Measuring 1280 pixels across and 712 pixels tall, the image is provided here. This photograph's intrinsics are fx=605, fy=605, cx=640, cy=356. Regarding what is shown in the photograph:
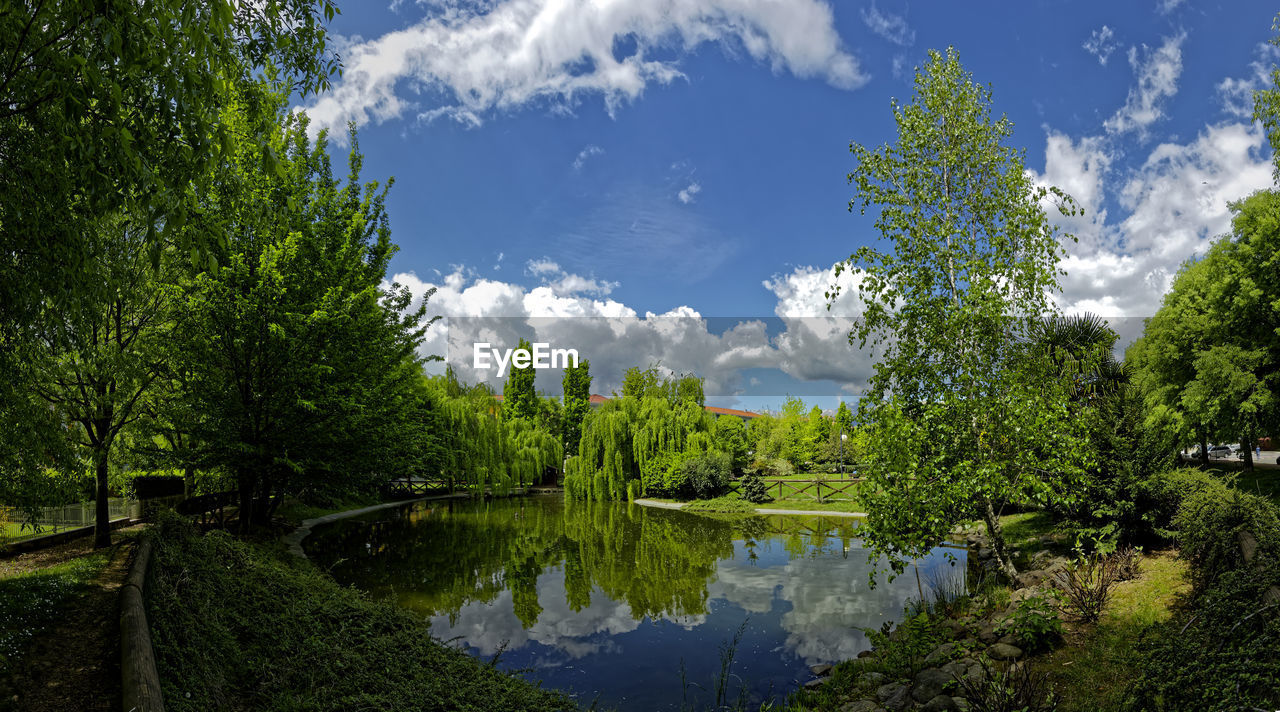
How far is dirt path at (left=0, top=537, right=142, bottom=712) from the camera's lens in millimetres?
5477

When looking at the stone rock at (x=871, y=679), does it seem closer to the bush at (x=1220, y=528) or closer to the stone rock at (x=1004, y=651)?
the stone rock at (x=1004, y=651)

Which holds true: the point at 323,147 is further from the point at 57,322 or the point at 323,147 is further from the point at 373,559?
the point at 57,322

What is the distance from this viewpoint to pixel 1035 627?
7.48 metres

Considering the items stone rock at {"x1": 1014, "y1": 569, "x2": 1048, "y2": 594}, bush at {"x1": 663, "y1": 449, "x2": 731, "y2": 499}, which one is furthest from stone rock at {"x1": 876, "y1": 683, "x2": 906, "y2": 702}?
bush at {"x1": 663, "y1": 449, "x2": 731, "y2": 499}

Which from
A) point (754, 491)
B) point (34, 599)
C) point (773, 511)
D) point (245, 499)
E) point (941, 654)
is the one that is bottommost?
point (773, 511)

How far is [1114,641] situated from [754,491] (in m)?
22.2

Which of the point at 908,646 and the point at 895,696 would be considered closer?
the point at 895,696

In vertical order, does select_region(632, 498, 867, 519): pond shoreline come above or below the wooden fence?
below

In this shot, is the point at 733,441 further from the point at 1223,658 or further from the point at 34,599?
the point at 1223,658

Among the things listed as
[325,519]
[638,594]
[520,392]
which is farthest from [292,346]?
[520,392]

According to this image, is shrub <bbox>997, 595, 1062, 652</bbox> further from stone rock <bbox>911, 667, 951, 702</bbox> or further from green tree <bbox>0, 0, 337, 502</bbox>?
green tree <bbox>0, 0, 337, 502</bbox>

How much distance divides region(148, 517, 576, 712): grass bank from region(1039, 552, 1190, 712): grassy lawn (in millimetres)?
5692

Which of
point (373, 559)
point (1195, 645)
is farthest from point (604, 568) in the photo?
point (1195, 645)

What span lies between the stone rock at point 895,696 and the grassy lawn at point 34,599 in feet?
29.4
